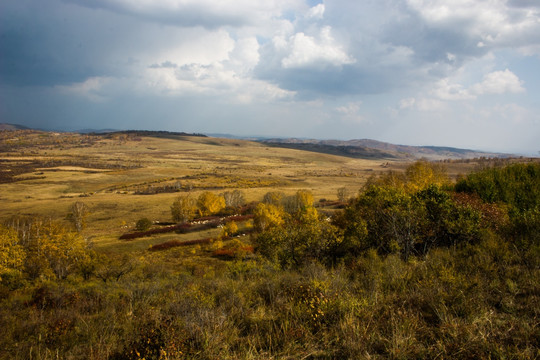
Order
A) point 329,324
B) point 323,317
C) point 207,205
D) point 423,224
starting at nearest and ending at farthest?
point 329,324 → point 323,317 → point 423,224 → point 207,205

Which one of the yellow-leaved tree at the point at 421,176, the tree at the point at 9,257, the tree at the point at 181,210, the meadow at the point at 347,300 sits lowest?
the tree at the point at 181,210

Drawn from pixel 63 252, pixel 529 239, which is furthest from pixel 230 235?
pixel 529 239

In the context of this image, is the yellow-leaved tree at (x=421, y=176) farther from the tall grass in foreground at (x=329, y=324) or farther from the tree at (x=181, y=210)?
the tree at (x=181, y=210)

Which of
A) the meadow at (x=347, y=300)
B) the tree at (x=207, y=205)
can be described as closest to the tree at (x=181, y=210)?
the tree at (x=207, y=205)

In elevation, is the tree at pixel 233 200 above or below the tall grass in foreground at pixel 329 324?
below

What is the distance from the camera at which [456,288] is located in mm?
7766

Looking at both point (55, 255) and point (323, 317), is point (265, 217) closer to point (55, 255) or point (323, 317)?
point (55, 255)

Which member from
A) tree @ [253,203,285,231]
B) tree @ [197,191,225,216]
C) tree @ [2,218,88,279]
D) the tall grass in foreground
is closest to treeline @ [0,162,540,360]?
the tall grass in foreground

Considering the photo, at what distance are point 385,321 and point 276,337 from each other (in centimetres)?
253

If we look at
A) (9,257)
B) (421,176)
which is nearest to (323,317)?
(9,257)

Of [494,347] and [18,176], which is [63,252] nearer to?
[494,347]

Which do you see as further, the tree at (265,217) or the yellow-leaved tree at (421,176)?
the tree at (265,217)

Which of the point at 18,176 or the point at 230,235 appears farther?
the point at 18,176

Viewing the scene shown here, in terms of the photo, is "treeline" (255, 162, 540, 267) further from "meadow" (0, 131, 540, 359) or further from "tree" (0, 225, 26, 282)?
"tree" (0, 225, 26, 282)
